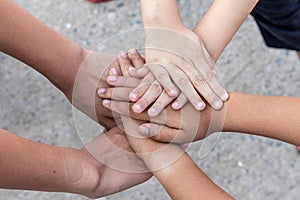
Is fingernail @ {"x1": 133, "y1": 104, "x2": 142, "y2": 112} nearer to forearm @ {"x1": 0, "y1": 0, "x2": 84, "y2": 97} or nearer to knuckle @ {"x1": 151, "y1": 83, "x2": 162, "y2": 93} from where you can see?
knuckle @ {"x1": 151, "y1": 83, "x2": 162, "y2": 93}

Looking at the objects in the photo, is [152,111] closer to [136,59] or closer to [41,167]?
[136,59]

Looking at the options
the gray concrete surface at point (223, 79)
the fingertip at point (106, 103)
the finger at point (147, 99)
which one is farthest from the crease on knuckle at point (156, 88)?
the gray concrete surface at point (223, 79)

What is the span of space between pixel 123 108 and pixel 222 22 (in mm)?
266

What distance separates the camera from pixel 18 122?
1.55 metres

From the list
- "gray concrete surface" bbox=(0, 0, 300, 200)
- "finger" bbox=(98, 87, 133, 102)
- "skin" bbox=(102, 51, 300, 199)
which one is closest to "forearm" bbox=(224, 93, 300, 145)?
"skin" bbox=(102, 51, 300, 199)

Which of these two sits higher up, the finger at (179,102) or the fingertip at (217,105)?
the finger at (179,102)

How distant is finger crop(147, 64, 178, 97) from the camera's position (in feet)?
3.55

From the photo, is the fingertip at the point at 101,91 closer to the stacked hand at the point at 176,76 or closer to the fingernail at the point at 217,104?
the stacked hand at the point at 176,76

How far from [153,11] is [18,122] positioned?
62cm

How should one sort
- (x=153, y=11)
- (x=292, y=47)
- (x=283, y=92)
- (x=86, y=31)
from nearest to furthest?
(x=153, y=11)
(x=292, y=47)
(x=283, y=92)
(x=86, y=31)

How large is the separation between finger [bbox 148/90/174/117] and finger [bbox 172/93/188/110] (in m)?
0.01

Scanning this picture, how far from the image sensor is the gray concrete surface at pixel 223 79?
4.65ft

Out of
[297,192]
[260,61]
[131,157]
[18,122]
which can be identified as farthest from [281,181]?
[18,122]

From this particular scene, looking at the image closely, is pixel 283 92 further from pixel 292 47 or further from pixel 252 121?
pixel 252 121
